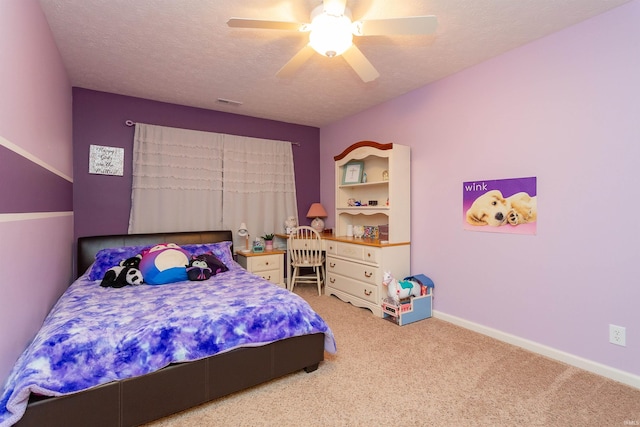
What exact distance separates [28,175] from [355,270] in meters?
2.85

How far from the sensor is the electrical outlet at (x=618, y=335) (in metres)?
2.02

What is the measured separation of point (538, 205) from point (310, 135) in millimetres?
3287

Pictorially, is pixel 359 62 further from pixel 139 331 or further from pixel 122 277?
pixel 122 277

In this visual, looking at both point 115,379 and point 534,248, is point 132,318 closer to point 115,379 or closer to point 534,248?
point 115,379

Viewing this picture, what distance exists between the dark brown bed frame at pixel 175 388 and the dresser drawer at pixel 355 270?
1241 mm

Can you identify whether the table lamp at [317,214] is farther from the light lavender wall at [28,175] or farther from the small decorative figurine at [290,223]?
the light lavender wall at [28,175]

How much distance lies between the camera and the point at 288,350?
2.05 metres

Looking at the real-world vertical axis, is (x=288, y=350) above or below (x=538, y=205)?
below

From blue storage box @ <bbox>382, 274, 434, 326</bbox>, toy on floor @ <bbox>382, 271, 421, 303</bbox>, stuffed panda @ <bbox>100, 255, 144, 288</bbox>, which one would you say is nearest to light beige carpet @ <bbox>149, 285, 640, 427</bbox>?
blue storage box @ <bbox>382, 274, 434, 326</bbox>

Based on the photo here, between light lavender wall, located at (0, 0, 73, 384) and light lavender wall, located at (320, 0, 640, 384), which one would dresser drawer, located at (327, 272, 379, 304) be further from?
light lavender wall, located at (0, 0, 73, 384)

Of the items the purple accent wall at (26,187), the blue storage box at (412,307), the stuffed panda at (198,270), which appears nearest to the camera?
the purple accent wall at (26,187)

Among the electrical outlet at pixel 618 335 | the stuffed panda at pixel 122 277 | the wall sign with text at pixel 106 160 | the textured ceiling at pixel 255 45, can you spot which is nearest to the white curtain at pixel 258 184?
the textured ceiling at pixel 255 45

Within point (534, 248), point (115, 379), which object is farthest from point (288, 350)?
point (534, 248)

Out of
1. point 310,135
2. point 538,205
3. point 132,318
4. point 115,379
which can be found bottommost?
point 115,379
